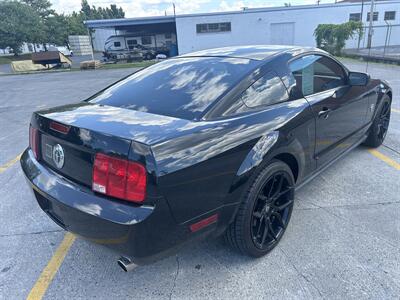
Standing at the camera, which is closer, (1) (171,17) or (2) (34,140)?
(2) (34,140)

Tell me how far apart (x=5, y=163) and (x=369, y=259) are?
483 cm

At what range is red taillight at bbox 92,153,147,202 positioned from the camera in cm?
176

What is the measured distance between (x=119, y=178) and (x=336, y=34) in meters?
23.7

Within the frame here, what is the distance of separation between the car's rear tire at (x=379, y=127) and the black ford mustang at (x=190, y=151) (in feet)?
4.85

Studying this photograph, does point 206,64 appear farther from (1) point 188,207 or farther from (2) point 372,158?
(2) point 372,158

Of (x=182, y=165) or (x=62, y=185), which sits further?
(x=62, y=185)

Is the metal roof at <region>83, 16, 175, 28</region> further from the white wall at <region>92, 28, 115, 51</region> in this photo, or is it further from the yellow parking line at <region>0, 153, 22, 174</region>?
the yellow parking line at <region>0, 153, 22, 174</region>

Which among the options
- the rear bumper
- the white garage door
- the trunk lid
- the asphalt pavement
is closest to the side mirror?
the asphalt pavement

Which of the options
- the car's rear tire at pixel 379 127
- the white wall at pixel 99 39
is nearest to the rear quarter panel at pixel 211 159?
the car's rear tire at pixel 379 127

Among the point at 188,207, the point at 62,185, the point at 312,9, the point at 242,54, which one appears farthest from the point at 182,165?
the point at 312,9

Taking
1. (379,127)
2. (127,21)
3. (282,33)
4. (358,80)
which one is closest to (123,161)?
(358,80)

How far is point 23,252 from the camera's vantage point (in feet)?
8.86

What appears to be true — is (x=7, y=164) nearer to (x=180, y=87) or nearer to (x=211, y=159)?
(x=180, y=87)

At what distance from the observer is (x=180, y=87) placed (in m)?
2.57
